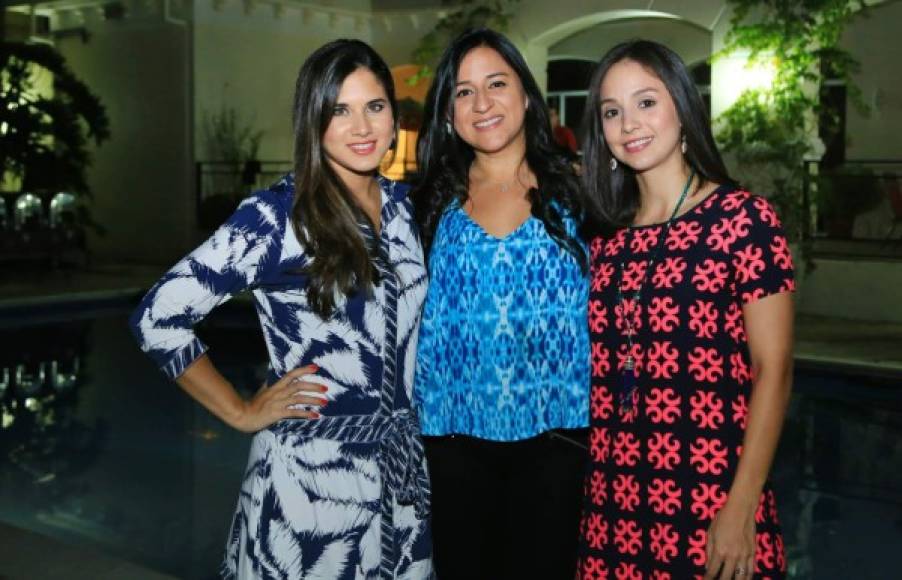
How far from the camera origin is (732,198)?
217cm

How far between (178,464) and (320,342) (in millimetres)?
4308

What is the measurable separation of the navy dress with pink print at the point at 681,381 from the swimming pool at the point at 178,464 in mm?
2577

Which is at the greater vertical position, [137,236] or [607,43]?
[607,43]

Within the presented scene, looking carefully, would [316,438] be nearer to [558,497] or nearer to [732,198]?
[558,497]

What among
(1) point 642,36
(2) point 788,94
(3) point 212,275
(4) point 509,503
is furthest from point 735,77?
(3) point 212,275

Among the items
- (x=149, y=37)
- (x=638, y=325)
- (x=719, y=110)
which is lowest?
(x=638, y=325)

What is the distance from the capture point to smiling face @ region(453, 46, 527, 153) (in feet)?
8.80

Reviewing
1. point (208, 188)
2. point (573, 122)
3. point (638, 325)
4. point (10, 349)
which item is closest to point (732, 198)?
point (638, 325)

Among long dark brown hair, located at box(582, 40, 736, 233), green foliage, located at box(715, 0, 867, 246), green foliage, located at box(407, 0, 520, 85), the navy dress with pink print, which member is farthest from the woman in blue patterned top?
green foliage, located at box(407, 0, 520, 85)

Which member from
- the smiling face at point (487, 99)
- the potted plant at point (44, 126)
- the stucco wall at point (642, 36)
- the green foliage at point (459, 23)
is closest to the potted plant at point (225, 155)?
the potted plant at point (44, 126)

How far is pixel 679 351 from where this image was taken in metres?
2.19

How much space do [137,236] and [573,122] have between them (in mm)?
7369

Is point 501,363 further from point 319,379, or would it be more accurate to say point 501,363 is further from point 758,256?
point 758,256

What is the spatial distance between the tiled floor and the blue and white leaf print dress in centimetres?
145
